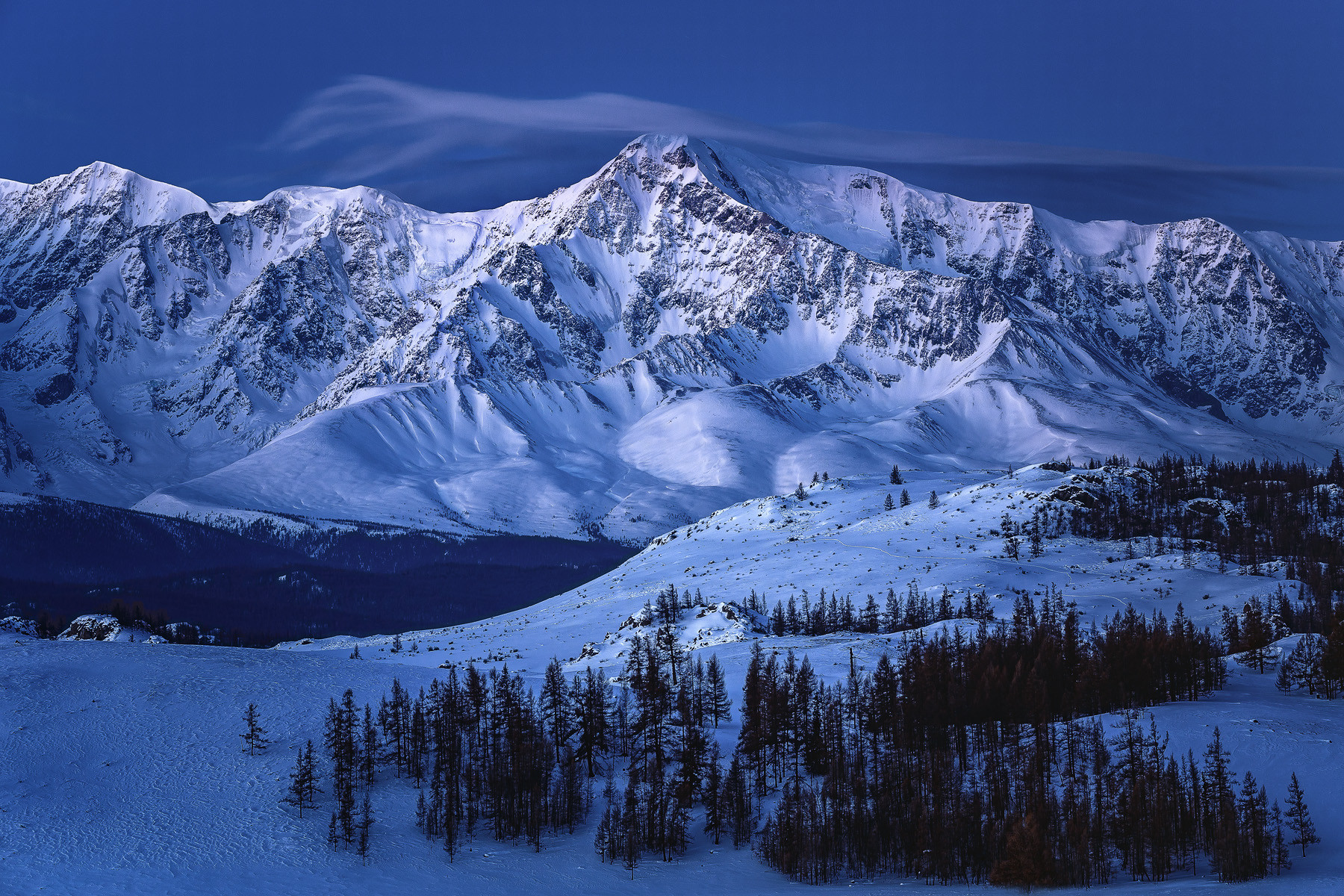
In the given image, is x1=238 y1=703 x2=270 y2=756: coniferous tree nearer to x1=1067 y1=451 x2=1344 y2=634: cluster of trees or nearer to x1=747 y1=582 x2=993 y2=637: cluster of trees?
x1=747 y1=582 x2=993 y2=637: cluster of trees

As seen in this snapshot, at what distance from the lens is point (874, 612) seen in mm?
131250

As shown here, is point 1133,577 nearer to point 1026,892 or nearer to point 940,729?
point 940,729

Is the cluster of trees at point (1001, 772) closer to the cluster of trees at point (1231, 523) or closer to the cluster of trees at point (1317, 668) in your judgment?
the cluster of trees at point (1317, 668)

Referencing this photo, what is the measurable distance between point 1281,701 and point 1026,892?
35.7 meters

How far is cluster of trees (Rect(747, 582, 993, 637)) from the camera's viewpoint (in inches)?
4931

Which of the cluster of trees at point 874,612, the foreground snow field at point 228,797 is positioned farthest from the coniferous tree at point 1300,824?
the cluster of trees at point 874,612

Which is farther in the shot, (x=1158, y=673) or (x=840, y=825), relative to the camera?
(x=1158, y=673)

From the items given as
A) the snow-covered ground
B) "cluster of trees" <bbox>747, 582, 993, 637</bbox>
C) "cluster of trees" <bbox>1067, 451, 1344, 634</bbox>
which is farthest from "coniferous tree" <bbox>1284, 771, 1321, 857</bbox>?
"cluster of trees" <bbox>1067, 451, 1344, 634</bbox>

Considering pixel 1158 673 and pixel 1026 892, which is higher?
pixel 1158 673

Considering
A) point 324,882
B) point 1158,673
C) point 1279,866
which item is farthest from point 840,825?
point 1158,673

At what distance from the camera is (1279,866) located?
58469mm

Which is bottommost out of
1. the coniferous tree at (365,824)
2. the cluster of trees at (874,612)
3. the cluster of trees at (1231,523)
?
the coniferous tree at (365,824)

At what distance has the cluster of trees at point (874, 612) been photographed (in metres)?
125

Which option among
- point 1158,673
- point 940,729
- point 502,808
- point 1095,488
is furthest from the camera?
point 1095,488
